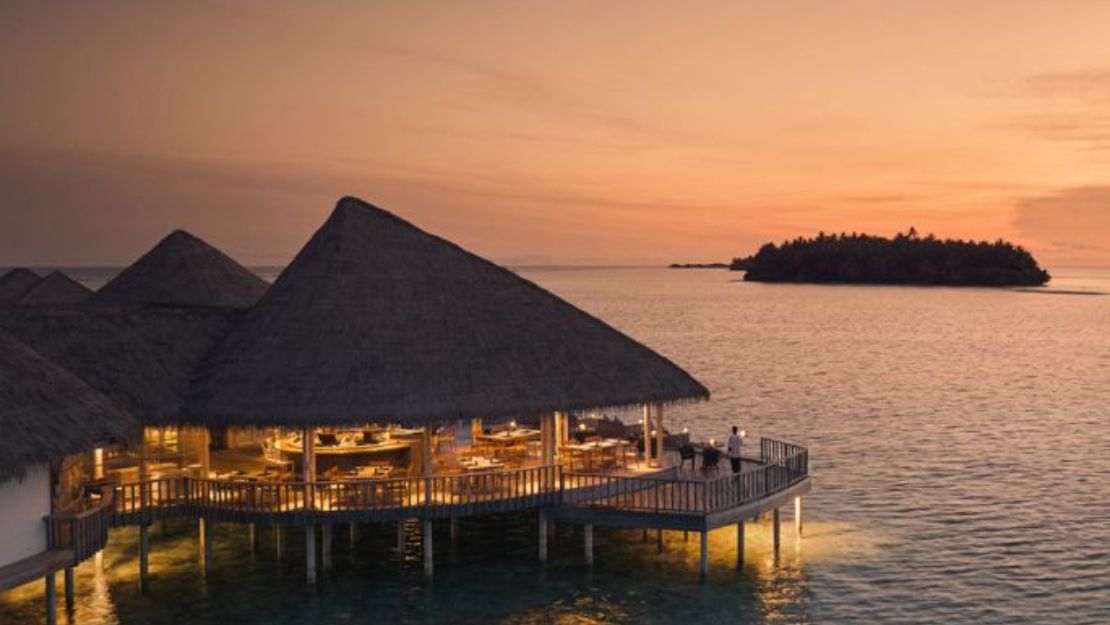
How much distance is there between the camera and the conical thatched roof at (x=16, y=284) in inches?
2143

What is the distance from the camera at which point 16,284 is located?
5669 cm

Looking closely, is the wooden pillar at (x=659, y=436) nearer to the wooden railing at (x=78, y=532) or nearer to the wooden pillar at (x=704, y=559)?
the wooden pillar at (x=704, y=559)

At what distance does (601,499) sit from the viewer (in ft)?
93.1

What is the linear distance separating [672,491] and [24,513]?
49.2ft

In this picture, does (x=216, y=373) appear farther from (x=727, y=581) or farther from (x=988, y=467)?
(x=988, y=467)

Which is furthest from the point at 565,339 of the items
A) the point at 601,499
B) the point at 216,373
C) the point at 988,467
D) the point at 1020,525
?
the point at 988,467

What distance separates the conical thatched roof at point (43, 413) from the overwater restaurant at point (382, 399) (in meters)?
0.75

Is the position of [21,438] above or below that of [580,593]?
above

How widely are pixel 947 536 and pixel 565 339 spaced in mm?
14391

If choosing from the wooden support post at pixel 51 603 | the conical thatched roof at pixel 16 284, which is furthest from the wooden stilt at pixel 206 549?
the conical thatched roof at pixel 16 284

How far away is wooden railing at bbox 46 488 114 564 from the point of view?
22834 mm

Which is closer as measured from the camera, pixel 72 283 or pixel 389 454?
pixel 389 454

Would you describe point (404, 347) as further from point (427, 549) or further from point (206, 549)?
point (206, 549)

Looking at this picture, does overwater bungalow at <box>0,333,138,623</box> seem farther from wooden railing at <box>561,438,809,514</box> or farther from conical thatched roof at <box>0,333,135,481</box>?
wooden railing at <box>561,438,809,514</box>
